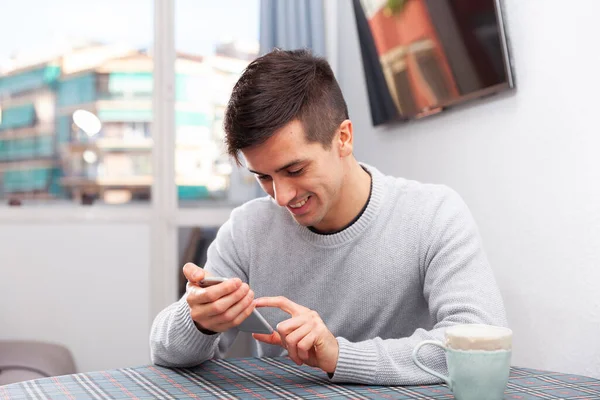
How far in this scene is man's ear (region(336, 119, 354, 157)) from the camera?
1464 mm

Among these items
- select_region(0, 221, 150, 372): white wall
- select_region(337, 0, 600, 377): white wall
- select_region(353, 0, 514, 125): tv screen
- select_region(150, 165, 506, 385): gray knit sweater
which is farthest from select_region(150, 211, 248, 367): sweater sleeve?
select_region(0, 221, 150, 372): white wall

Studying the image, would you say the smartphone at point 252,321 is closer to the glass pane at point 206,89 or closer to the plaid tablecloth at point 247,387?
the plaid tablecloth at point 247,387

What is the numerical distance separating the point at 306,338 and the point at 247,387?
0.11 metres

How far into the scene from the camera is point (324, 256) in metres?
1.52

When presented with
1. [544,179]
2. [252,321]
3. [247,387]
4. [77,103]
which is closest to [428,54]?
[544,179]

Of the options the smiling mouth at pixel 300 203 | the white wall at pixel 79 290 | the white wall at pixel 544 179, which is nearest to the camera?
Answer: the smiling mouth at pixel 300 203

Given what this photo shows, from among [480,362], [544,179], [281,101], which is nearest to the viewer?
[480,362]

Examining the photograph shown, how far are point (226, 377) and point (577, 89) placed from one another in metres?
1.05

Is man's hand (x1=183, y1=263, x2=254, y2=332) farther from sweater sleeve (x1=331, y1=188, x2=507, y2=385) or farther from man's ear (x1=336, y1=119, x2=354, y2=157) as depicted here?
man's ear (x1=336, y1=119, x2=354, y2=157)

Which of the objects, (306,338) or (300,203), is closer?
(306,338)

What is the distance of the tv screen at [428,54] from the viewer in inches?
77.0

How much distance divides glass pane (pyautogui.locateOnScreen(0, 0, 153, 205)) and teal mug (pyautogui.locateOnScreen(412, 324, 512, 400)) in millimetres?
2775

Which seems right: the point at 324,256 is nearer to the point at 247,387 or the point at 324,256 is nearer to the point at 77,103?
the point at 247,387

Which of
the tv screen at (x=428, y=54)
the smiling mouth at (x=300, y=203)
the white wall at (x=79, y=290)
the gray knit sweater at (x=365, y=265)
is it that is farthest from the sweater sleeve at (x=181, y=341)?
the white wall at (x=79, y=290)
